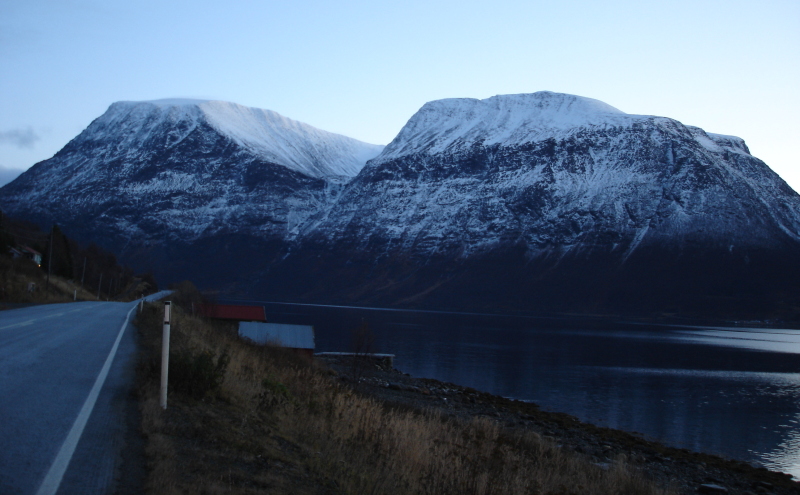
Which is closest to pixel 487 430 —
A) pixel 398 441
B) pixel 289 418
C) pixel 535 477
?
pixel 535 477

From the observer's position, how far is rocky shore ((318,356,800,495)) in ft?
65.8

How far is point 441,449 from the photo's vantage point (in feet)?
42.4

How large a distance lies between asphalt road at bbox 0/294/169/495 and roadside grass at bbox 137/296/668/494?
31 cm

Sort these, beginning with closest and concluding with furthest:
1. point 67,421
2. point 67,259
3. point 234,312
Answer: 1. point 67,421
2. point 234,312
3. point 67,259

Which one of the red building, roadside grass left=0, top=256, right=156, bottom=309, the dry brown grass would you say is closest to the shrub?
roadside grass left=0, top=256, right=156, bottom=309

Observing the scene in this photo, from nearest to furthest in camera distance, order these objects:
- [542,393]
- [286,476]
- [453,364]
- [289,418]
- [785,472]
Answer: [286,476] → [289,418] → [785,472] → [542,393] → [453,364]

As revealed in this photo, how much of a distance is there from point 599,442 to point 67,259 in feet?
243

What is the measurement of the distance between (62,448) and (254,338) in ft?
114

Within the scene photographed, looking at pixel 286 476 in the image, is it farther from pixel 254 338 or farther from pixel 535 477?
pixel 254 338

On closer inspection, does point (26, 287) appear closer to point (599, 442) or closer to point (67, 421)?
point (599, 442)

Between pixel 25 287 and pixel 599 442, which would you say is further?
pixel 25 287

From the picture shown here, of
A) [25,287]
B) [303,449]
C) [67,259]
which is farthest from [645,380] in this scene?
[67,259]

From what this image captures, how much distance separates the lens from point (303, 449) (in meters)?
9.30

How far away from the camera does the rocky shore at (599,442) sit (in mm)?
20047
